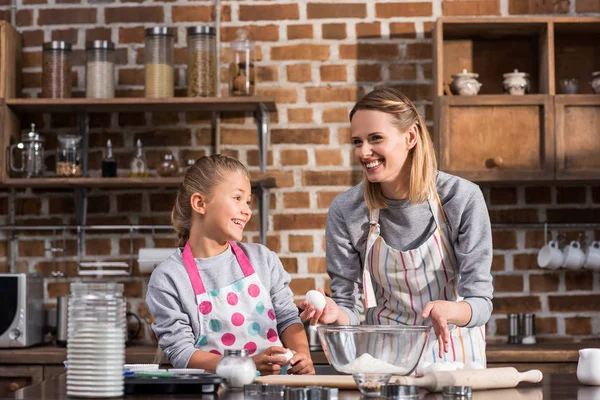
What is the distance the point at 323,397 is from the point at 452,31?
7.92 feet

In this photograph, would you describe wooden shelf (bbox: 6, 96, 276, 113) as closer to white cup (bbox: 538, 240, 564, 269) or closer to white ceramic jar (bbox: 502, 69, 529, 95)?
white ceramic jar (bbox: 502, 69, 529, 95)

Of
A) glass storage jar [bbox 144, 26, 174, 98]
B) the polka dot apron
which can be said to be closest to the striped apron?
the polka dot apron

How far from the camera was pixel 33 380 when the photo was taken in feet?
10.6

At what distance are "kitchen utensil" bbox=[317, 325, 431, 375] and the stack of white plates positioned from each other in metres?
0.35

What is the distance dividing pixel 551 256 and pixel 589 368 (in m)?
1.86

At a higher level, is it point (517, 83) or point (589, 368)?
point (517, 83)

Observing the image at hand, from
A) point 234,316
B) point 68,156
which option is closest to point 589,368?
point 234,316

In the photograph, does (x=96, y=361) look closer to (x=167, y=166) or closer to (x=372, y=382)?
(x=372, y=382)

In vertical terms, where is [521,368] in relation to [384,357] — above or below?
below

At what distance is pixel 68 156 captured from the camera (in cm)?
355

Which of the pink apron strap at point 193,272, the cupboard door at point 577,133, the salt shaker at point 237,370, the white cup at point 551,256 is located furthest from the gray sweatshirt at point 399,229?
the white cup at point 551,256

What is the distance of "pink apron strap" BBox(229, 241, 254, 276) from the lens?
227cm

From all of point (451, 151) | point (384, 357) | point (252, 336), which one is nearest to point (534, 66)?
point (451, 151)

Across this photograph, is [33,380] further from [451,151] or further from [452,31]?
[452,31]
